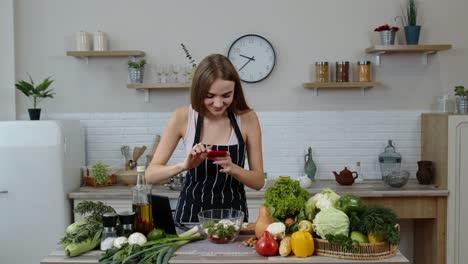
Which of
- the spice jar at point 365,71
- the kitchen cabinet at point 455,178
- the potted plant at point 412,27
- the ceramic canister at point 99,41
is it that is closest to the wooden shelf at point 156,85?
the ceramic canister at point 99,41

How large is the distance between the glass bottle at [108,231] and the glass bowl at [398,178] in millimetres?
2951

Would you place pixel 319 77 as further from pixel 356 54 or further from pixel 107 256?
pixel 107 256

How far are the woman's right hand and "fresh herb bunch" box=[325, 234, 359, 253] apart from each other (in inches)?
24.7

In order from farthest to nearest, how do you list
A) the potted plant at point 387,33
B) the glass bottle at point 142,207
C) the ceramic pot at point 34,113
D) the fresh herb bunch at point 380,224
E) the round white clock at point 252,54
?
the round white clock at point 252,54
the potted plant at point 387,33
the ceramic pot at point 34,113
the glass bottle at point 142,207
the fresh herb bunch at point 380,224

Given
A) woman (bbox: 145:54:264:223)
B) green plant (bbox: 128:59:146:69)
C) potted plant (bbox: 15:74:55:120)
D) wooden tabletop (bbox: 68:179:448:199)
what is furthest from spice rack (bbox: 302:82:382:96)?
potted plant (bbox: 15:74:55:120)

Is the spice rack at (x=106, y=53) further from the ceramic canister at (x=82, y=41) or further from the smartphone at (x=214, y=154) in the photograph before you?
the smartphone at (x=214, y=154)

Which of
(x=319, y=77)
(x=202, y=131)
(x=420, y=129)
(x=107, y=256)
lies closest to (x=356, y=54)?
(x=319, y=77)

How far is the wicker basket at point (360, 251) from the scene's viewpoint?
6.88ft

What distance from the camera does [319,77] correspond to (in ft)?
16.2

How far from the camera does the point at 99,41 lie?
4.95 metres

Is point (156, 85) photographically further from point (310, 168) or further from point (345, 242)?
point (345, 242)

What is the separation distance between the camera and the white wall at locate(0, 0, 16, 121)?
500 cm

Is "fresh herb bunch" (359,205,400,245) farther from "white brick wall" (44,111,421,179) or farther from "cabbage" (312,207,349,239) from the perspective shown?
"white brick wall" (44,111,421,179)

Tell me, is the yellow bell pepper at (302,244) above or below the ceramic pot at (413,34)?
below
